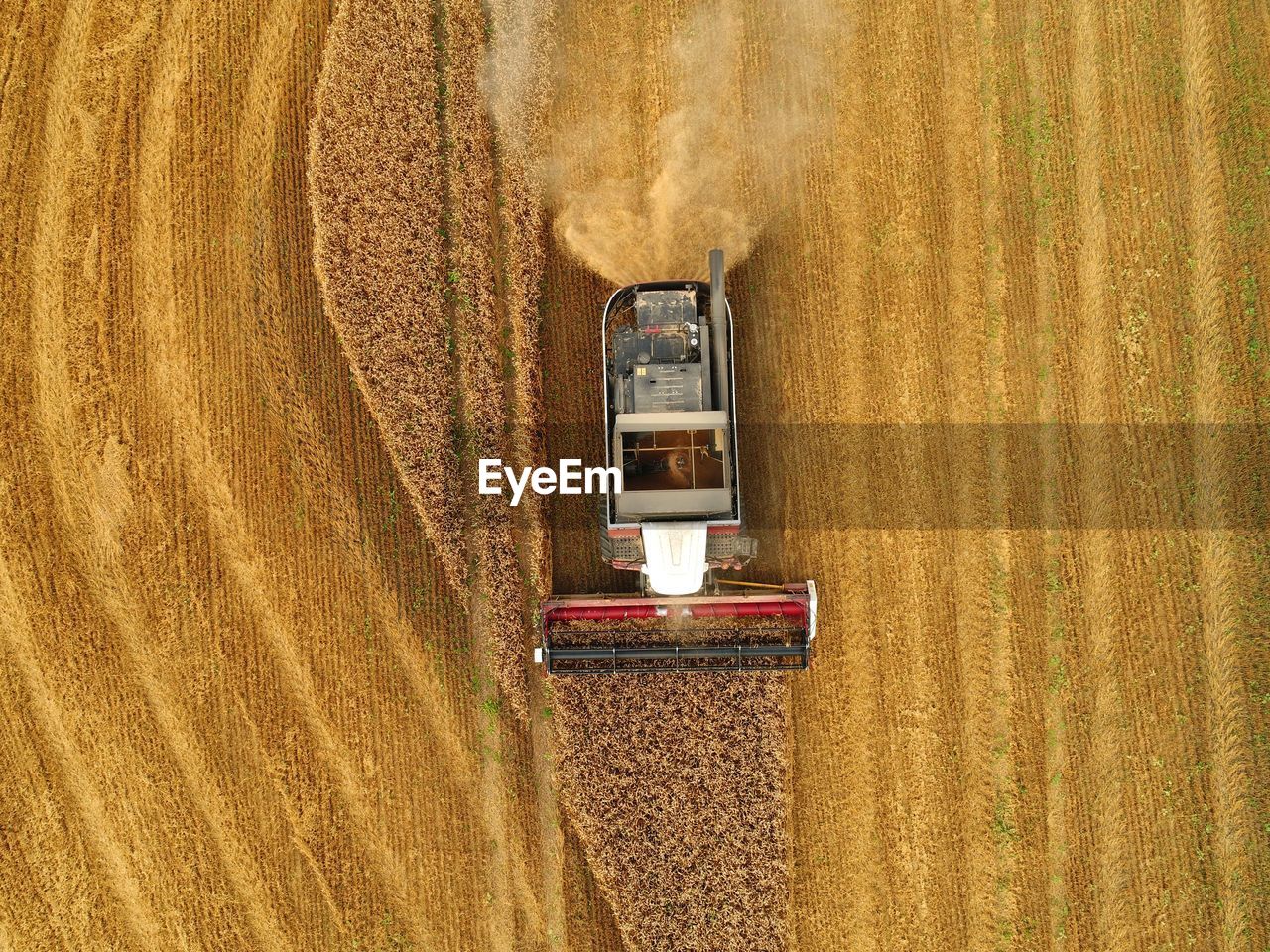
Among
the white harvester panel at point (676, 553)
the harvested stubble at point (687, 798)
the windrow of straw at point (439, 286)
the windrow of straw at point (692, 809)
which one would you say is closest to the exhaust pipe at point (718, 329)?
the white harvester panel at point (676, 553)

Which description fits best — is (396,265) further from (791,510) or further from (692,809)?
(692,809)

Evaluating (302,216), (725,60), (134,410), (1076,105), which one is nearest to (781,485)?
(725,60)

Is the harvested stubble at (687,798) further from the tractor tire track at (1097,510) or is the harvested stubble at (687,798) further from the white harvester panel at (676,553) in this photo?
the tractor tire track at (1097,510)

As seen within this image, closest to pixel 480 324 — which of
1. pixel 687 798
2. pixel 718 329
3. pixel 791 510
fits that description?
pixel 718 329

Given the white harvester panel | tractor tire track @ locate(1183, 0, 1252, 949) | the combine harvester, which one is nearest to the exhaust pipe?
the combine harvester

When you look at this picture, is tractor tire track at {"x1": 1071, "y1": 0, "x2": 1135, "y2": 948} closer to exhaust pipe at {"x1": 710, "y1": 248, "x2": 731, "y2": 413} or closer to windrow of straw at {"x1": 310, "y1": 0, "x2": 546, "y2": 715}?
exhaust pipe at {"x1": 710, "y1": 248, "x2": 731, "y2": 413}

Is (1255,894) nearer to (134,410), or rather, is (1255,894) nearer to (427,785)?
(427,785)
